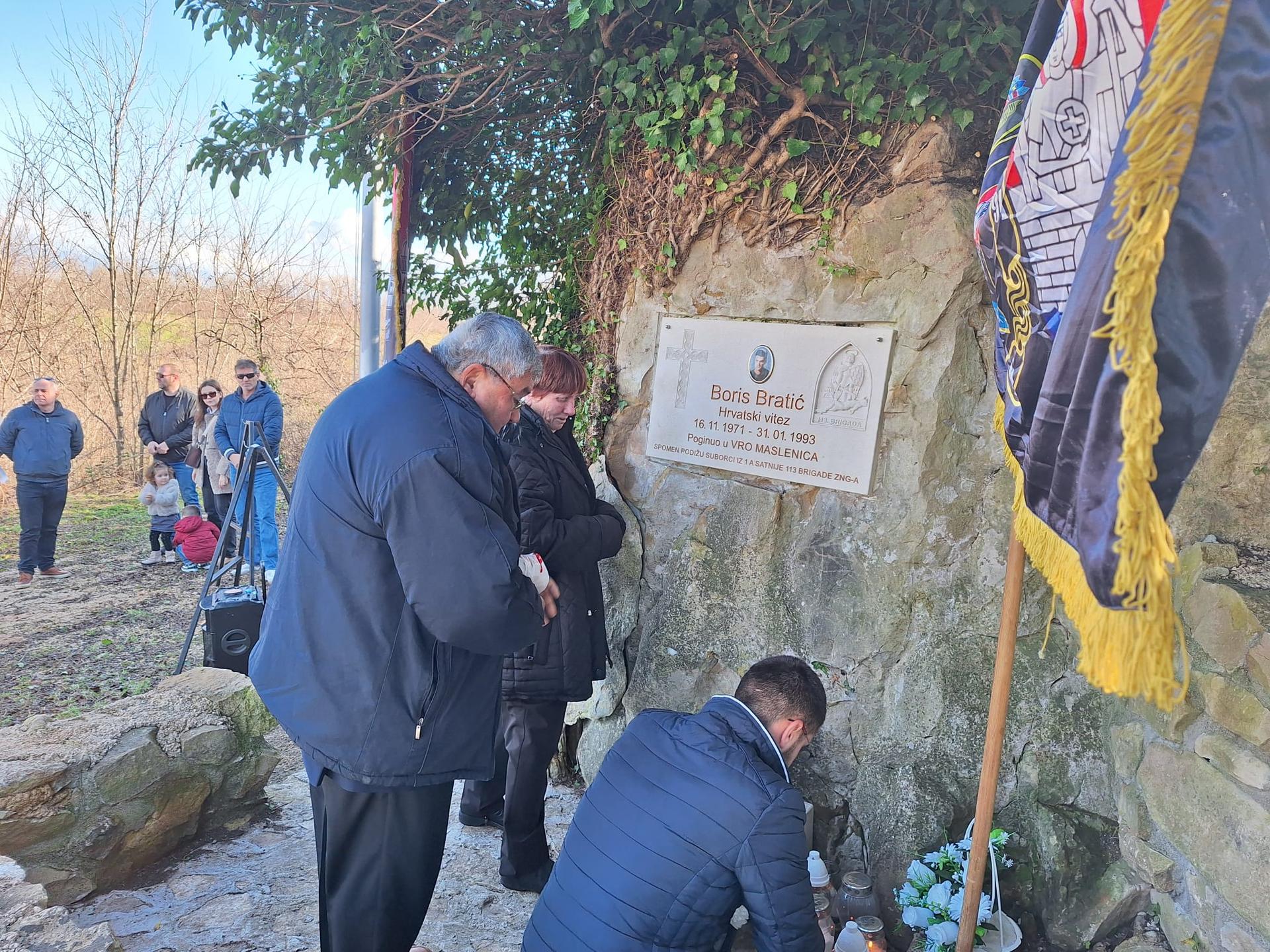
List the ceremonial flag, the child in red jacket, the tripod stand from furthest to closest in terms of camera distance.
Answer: the child in red jacket, the tripod stand, the ceremonial flag

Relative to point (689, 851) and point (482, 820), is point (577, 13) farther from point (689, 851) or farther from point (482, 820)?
point (482, 820)

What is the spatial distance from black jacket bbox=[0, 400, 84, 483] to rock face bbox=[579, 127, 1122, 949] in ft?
19.4

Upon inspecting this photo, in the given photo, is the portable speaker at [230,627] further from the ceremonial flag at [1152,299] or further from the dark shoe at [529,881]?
the ceremonial flag at [1152,299]

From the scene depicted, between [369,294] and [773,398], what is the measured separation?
2.69 meters

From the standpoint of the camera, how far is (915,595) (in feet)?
8.87

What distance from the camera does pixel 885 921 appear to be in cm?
270

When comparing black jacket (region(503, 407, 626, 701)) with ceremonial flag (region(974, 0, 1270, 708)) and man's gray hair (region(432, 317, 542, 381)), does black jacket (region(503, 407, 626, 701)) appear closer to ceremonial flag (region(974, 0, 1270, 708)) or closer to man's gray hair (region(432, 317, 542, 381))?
man's gray hair (region(432, 317, 542, 381))

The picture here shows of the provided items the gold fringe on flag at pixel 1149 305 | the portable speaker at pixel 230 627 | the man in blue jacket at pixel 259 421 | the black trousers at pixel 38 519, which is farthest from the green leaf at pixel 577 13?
the black trousers at pixel 38 519

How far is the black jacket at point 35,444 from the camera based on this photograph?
6492 millimetres

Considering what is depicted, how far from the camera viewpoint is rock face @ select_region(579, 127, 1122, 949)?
8.37ft

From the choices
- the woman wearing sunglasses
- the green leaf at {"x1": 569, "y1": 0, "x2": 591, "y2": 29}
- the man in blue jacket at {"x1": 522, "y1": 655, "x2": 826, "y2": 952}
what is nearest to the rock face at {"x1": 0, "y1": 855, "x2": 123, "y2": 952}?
the man in blue jacket at {"x1": 522, "y1": 655, "x2": 826, "y2": 952}

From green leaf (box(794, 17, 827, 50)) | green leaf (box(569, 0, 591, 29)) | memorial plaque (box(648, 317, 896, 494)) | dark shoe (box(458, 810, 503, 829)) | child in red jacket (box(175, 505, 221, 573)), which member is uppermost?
green leaf (box(569, 0, 591, 29))

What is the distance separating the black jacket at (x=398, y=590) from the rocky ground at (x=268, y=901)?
95 centimetres

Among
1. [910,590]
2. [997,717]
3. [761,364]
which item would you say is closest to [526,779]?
[910,590]
